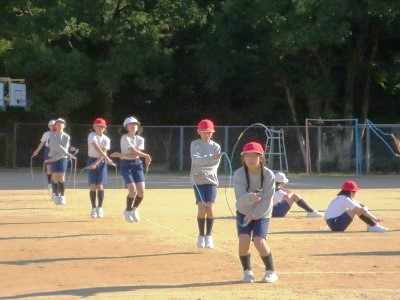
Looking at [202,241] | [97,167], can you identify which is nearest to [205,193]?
[202,241]

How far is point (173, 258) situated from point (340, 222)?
12.8 feet

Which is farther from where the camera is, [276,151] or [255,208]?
[276,151]

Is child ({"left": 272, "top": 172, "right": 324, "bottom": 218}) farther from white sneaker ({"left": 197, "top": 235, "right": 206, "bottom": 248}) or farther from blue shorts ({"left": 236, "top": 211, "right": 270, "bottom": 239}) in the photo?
blue shorts ({"left": 236, "top": 211, "right": 270, "bottom": 239})

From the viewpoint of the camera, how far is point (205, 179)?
13.4m

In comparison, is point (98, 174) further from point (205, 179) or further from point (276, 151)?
point (276, 151)

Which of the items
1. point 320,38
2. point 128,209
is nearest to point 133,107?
point 320,38


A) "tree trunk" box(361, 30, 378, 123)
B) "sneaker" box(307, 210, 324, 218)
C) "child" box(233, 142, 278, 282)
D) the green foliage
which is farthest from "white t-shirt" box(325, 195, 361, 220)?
"tree trunk" box(361, 30, 378, 123)

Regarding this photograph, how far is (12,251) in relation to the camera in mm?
13156

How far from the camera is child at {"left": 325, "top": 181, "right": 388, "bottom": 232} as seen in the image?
1522 centimetres

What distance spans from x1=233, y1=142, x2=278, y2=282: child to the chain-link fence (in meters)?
26.3

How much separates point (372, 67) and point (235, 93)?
6.76m

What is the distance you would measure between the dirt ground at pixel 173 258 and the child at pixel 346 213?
0.88ft

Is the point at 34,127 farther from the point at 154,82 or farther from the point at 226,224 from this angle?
the point at 226,224

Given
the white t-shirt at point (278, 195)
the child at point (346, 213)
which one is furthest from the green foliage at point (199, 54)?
the child at point (346, 213)
